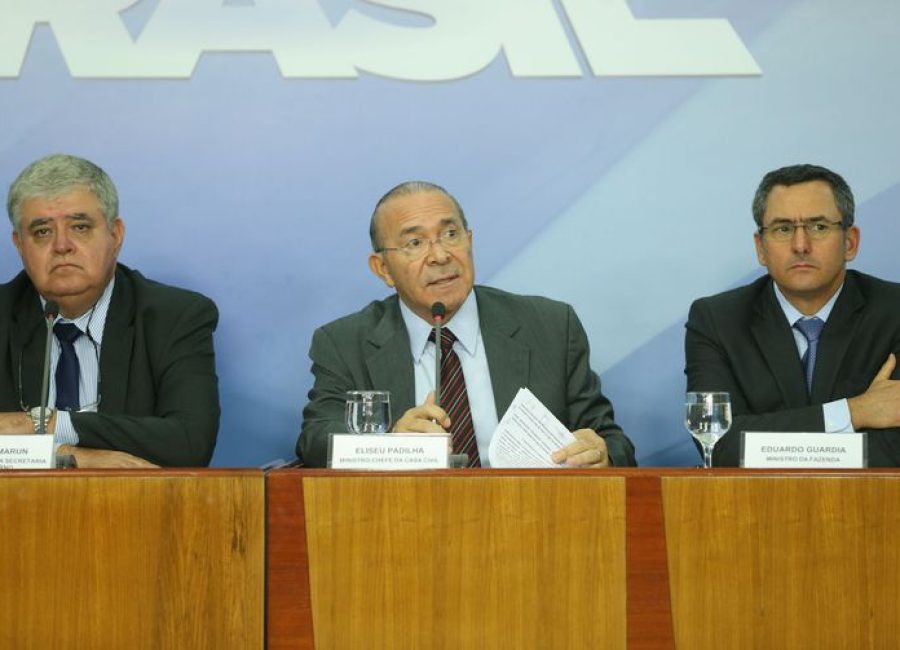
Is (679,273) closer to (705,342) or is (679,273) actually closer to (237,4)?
(705,342)

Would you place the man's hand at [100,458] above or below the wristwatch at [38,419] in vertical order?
below

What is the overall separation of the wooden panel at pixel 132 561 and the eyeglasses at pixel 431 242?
1431 millimetres

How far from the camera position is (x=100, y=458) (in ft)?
10.3

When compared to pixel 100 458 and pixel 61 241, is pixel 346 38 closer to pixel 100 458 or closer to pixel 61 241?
pixel 61 241

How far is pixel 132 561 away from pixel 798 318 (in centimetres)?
223

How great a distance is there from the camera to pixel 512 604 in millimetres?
2184

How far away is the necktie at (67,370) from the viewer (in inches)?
143

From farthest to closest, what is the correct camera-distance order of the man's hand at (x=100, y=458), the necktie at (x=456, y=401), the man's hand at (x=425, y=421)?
the necktie at (x=456, y=401) → the man's hand at (x=100, y=458) → the man's hand at (x=425, y=421)

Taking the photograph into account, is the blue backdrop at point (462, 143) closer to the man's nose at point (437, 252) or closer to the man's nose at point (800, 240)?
the man's nose at point (800, 240)

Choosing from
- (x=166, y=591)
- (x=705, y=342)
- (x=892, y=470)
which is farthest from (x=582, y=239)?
(x=166, y=591)

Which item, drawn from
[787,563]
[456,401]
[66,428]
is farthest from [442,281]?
[787,563]

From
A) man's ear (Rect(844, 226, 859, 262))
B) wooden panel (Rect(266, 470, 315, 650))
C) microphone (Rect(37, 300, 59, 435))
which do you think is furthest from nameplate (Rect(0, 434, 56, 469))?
man's ear (Rect(844, 226, 859, 262))

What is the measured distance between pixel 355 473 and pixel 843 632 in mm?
925

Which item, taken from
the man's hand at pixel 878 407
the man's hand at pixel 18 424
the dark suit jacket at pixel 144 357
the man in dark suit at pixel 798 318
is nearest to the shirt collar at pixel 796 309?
the man in dark suit at pixel 798 318
